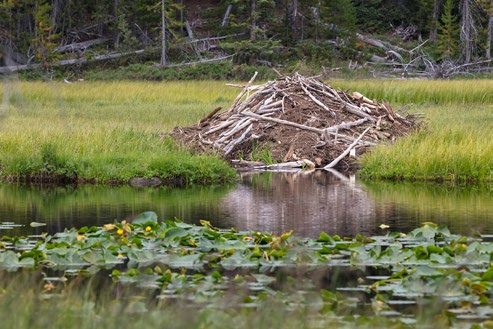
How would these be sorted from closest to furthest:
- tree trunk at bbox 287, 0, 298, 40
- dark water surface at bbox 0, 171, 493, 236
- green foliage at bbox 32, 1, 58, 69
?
dark water surface at bbox 0, 171, 493, 236, green foliage at bbox 32, 1, 58, 69, tree trunk at bbox 287, 0, 298, 40

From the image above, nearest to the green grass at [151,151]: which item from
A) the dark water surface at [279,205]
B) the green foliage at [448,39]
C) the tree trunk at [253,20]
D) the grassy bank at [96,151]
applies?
the grassy bank at [96,151]

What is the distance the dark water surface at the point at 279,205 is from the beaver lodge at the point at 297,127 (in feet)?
7.22

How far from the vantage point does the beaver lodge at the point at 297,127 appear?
2289 cm

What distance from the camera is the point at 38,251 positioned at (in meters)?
11.1

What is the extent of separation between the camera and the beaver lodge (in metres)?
22.9

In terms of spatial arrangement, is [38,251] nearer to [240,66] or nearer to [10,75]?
[10,75]

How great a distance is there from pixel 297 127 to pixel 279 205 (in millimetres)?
6792

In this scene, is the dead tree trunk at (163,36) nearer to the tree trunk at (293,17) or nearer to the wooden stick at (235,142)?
the tree trunk at (293,17)

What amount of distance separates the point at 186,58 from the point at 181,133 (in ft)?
85.3

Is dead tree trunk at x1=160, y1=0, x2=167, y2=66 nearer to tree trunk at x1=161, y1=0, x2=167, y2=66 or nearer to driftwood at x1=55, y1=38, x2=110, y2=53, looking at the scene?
tree trunk at x1=161, y1=0, x2=167, y2=66

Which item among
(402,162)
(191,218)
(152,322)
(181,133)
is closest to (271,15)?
(181,133)

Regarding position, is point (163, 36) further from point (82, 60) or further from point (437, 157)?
point (437, 157)

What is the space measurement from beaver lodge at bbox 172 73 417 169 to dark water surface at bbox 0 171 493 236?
7.22ft

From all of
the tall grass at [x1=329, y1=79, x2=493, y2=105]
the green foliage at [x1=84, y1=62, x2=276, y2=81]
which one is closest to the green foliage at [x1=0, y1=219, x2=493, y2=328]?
the tall grass at [x1=329, y1=79, x2=493, y2=105]
